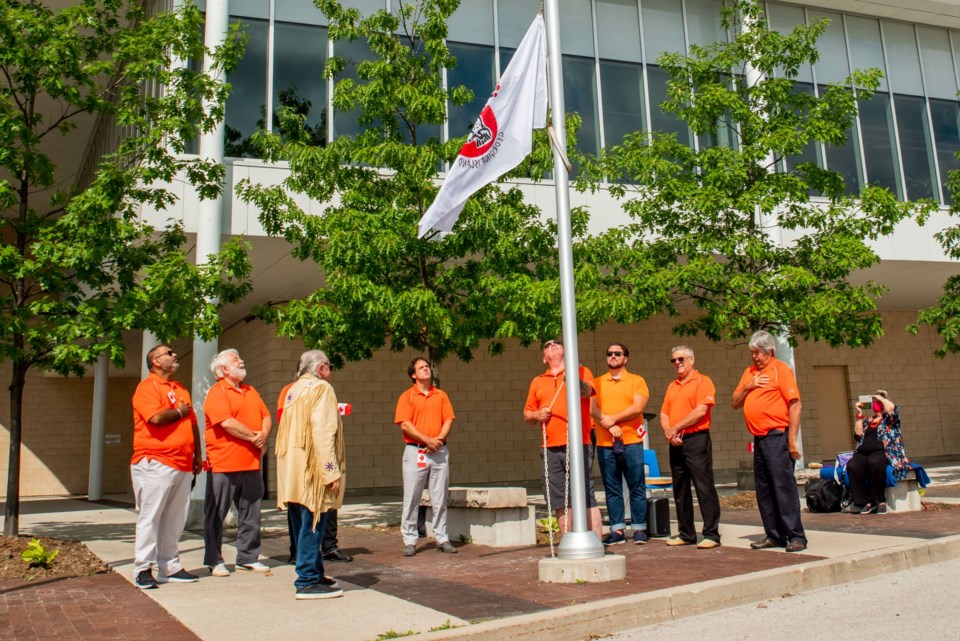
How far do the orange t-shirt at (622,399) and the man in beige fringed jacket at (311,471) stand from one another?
10.3 ft

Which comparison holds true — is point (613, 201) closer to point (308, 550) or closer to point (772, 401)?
point (772, 401)

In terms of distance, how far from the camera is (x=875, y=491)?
425 inches

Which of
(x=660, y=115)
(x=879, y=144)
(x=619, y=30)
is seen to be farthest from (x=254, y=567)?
(x=879, y=144)

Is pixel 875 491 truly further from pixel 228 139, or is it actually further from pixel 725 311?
pixel 228 139

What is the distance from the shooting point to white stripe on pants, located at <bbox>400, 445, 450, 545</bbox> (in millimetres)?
8615

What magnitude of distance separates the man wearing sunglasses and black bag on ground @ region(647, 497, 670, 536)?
439mm

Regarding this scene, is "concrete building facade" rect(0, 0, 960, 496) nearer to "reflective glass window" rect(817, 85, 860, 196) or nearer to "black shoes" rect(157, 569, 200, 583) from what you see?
"reflective glass window" rect(817, 85, 860, 196)

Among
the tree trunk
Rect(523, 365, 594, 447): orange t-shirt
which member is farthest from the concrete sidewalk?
Rect(523, 365, 594, 447): orange t-shirt

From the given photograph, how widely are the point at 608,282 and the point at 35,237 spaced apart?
776 centimetres

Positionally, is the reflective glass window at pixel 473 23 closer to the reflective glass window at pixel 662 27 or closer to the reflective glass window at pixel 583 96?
the reflective glass window at pixel 583 96

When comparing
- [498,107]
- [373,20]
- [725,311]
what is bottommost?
[725,311]

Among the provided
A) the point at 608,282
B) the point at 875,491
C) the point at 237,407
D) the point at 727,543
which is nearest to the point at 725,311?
the point at 608,282

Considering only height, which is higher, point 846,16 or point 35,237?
point 846,16

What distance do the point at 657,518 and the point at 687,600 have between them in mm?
3463
